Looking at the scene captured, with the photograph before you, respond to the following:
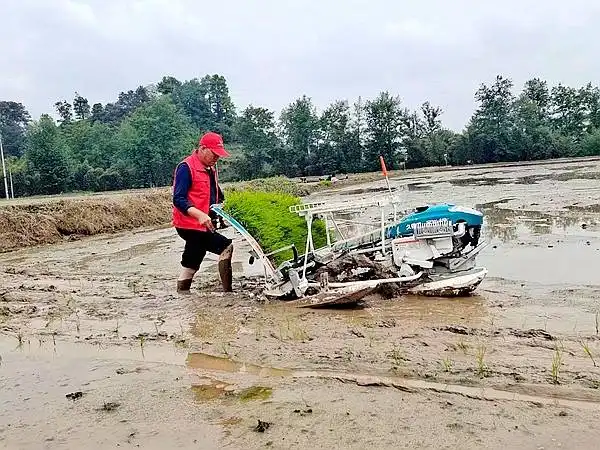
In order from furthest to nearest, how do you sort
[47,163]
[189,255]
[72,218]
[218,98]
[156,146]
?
1. [218,98]
2. [156,146]
3. [47,163]
4. [72,218]
5. [189,255]

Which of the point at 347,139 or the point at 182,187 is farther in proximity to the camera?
the point at 347,139

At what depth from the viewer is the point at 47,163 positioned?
56.8 meters

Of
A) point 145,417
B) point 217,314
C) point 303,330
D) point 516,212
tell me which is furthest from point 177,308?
point 516,212

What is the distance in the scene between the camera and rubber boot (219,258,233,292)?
315 inches

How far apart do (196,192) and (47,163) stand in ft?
177

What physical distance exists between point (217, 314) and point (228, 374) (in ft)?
7.41

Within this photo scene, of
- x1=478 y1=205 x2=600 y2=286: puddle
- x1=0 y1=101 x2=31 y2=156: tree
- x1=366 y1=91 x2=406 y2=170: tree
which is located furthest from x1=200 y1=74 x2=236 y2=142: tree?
x1=478 y1=205 x2=600 y2=286: puddle

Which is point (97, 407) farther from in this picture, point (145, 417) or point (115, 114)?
point (115, 114)

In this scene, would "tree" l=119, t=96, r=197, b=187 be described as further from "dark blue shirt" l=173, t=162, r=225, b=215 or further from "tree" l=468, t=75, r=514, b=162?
"dark blue shirt" l=173, t=162, r=225, b=215

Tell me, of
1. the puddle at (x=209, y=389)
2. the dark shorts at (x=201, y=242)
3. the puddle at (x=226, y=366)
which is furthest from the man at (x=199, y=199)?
the puddle at (x=209, y=389)

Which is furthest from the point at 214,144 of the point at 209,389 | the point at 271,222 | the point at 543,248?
the point at 543,248

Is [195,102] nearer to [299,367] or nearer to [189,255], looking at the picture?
[189,255]

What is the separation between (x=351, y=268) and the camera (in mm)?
7551

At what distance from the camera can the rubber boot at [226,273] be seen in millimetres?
7992
